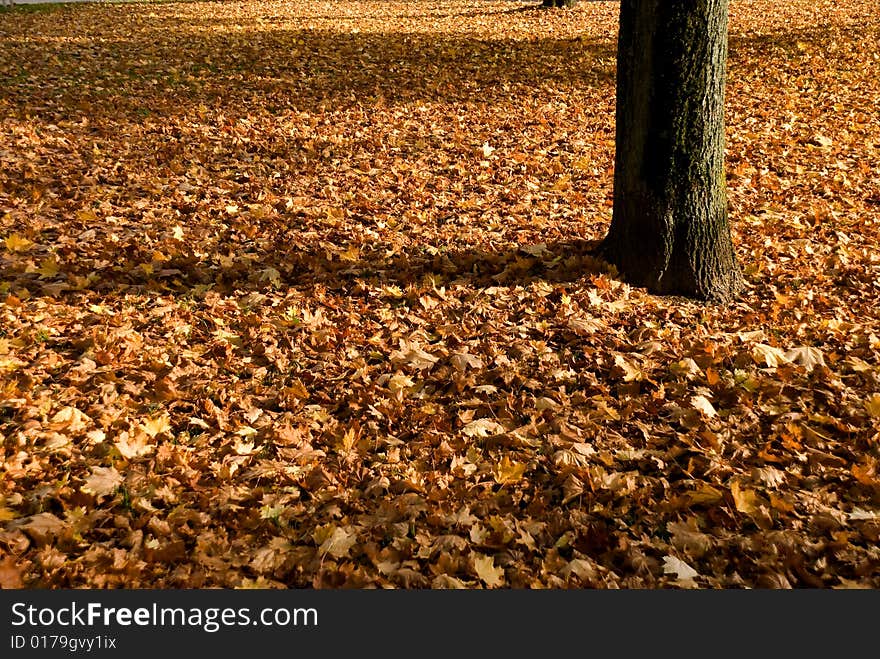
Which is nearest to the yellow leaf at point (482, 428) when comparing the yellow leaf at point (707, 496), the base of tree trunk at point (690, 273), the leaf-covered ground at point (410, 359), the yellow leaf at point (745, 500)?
the leaf-covered ground at point (410, 359)

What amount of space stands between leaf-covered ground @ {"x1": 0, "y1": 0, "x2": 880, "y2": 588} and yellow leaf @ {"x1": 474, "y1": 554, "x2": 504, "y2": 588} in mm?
11

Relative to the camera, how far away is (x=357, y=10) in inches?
703

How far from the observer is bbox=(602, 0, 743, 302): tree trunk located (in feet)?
16.0

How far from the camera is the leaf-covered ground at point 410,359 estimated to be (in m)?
3.27

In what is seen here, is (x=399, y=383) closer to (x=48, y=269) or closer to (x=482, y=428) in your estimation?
(x=482, y=428)

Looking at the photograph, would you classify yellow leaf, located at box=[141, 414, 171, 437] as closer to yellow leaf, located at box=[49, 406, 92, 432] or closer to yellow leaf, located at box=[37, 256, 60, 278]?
yellow leaf, located at box=[49, 406, 92, 432]

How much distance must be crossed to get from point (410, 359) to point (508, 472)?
3.97 ft

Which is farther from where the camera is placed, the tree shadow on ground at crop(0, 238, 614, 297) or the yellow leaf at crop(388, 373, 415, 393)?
the tree shadow on ground at crop(0, 238, 614, 297)

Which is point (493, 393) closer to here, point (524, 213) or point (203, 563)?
point (203, 563)

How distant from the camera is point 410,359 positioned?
4.64 meters

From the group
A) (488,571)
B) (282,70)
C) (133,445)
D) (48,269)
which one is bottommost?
(488,571)

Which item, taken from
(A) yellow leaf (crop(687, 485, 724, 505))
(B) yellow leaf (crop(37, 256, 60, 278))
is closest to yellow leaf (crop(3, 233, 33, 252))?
(B) yellow leaf (crop(37, 256, 60, 278))

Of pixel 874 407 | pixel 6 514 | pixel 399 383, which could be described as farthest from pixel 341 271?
pixel 874 407

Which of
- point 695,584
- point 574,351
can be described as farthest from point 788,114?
point 695,584
